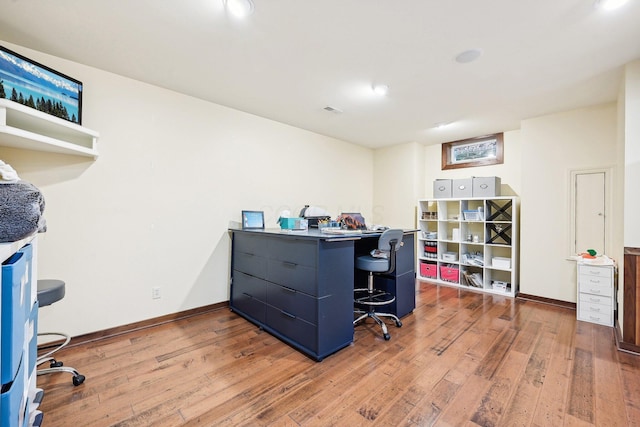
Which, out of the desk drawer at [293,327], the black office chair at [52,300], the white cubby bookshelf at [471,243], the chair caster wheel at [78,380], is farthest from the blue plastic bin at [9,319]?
the white cubby bookshelf at [471,243]

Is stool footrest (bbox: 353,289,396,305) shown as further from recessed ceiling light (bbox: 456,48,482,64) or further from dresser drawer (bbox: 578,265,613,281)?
recessed ceiling light (bbox: 456,48,482,64)

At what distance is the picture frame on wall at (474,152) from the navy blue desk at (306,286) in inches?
105

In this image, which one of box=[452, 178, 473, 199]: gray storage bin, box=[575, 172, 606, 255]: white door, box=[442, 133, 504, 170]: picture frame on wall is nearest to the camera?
box=[575, 172, 606, 255]: white door

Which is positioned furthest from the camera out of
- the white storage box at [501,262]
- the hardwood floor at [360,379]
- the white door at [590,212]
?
the white storage box at [501,262]

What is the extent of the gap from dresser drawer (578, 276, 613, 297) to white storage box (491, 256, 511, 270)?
0.93 metres

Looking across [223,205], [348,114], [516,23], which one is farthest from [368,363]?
[348,114]

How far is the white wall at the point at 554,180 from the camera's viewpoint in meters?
3.11

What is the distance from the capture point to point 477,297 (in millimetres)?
3652

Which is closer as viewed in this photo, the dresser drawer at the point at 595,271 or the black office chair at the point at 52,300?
the black office chair at the point at 52,300

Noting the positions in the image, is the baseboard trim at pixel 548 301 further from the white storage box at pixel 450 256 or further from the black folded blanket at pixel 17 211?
the black folded blanket at pixel 17 211

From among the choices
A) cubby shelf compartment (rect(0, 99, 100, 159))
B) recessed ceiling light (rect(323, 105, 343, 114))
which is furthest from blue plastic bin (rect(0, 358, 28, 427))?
recessed ceiling light (rect(323, 105, 343, 114))

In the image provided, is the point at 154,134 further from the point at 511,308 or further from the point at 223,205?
A: the point at 511,308

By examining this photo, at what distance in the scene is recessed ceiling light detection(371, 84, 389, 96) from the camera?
272 cm

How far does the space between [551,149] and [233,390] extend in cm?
441
